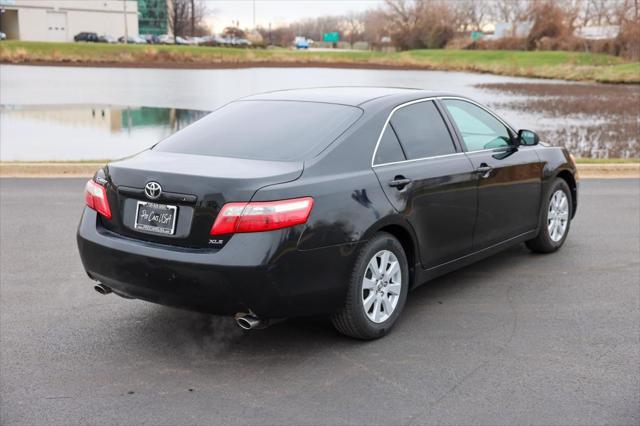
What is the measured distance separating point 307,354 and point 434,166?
1.63 metres

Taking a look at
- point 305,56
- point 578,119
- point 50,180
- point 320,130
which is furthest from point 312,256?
point 305,56

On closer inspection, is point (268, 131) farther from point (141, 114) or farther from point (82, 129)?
point (141, 114)

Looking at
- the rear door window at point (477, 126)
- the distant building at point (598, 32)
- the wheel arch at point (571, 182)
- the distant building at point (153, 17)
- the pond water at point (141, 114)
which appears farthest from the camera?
the distant building at point (153, 17)

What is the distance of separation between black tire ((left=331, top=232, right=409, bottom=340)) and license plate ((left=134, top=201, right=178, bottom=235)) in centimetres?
111

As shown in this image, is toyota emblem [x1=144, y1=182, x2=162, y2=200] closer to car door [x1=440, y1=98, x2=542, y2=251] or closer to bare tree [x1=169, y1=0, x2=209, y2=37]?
car door [x1=440, y1=98, x2=542, y2=251]

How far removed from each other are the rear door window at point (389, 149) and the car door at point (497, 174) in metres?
0.83

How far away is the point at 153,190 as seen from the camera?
4488 millimetres

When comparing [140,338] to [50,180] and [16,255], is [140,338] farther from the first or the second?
[50,180]

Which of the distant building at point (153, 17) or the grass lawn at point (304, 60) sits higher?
the distant building at point (153, 17)

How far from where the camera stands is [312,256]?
446 cm

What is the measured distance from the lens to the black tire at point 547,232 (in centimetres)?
697

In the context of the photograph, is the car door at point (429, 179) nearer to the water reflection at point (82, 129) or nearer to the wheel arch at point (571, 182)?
the wheel arch at point (571, 182)

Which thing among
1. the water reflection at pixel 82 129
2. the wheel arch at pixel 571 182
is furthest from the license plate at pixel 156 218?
the water reflection at pixel 82 129

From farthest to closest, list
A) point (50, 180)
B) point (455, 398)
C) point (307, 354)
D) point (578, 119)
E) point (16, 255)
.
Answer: point (578, 119)
point (50, 180)
point (16, 255)
point (307, 354)
point (455, 398)
